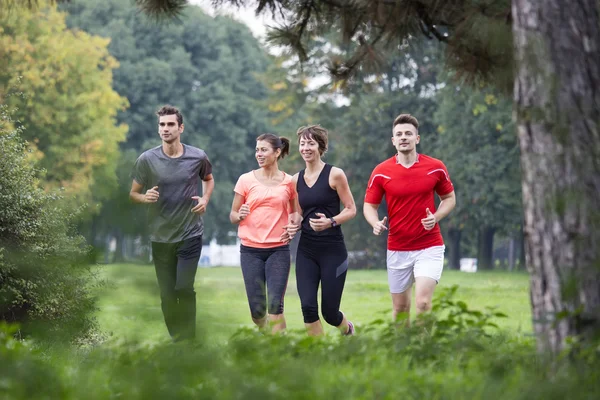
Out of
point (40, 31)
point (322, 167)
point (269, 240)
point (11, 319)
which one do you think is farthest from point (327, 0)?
point (40, 31)

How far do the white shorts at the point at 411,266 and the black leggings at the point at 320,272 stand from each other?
0.42 metres

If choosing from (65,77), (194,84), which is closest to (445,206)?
(65,77)

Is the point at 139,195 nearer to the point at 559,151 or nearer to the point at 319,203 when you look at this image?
the point at 559,151

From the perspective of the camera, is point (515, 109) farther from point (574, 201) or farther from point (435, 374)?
point (435, 374)

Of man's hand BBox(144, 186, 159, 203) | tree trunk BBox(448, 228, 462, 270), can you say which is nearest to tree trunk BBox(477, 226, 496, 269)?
tree trunk BBox(448, 228, 462, 270)

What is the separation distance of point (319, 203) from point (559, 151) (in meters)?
4.14

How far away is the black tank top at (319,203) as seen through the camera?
8.68m

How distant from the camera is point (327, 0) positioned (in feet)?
31.4

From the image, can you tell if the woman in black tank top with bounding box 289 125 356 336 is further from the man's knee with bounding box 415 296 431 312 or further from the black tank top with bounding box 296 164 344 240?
the man's knee with bounding box 415 296 431 312

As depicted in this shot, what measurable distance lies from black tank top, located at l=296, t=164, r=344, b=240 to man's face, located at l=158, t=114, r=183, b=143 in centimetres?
122

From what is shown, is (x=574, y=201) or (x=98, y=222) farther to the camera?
(x=574, y=201)

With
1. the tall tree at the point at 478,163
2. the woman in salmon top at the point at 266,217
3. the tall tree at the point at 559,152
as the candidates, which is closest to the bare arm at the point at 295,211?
the woman in salmon top at the point at 266,217

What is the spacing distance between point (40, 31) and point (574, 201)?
34723mm

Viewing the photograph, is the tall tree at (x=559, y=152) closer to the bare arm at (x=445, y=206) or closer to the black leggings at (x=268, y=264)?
the bare arm at (x=445, y=206)
